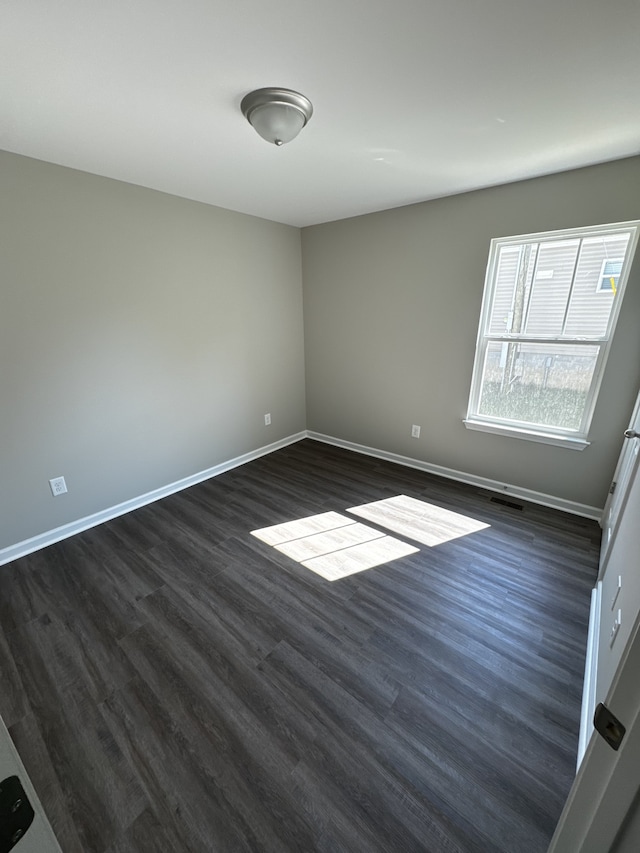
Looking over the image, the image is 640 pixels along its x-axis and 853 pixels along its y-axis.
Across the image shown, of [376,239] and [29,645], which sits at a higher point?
[376,239]

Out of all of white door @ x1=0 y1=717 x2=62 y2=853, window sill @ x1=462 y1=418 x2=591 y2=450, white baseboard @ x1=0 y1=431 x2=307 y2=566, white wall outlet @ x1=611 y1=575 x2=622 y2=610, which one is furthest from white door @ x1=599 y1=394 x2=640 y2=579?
white baseboard @ x1=0 y1=431 x2=307 y2=566

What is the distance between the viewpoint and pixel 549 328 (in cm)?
251

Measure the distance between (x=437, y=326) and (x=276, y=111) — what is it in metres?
2.02

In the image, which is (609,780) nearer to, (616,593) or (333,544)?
(616,593)

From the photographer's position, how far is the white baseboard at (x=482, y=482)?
8.61 feet

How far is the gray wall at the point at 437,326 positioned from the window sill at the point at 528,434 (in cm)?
6

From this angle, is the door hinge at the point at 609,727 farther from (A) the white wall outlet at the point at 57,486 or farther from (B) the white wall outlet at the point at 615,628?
(A) the white wall outlet at the point at 57,486

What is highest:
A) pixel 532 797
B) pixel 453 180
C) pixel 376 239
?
pixel 453 180

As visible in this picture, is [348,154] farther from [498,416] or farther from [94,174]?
[498,416]

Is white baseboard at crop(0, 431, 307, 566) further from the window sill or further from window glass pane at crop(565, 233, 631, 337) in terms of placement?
window glass pane at crop(565, 233, 631, 337)

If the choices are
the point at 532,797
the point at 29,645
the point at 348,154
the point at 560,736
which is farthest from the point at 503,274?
the point at 29,645

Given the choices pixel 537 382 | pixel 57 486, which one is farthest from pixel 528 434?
pixel 57 486

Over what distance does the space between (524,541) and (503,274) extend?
1995 mm

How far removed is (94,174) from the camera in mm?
2172
